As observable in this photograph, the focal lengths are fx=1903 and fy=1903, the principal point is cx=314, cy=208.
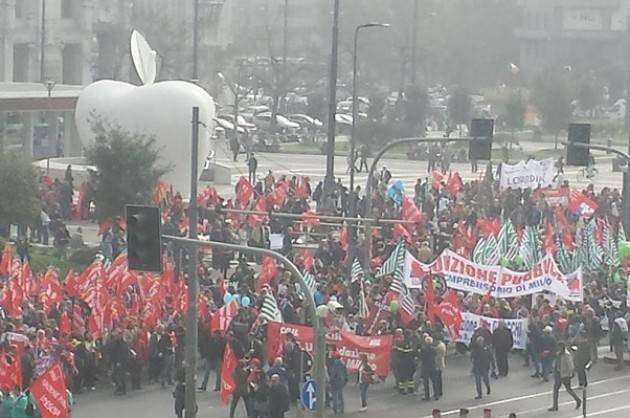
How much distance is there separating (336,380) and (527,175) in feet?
65.5

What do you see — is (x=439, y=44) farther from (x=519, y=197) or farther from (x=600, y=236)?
(x=600, y=236)

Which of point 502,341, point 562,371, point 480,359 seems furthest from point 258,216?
point 562,371

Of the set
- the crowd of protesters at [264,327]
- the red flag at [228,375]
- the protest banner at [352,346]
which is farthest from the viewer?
the protest banner at [352,346]

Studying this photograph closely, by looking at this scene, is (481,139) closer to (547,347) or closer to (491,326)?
(491,326)

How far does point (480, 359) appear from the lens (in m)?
28.5

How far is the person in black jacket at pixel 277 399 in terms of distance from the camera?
2566cm

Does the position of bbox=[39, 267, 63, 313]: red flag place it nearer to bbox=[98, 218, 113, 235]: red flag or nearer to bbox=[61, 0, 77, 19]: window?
bbox=[98, 218, 113, 235]: red flag

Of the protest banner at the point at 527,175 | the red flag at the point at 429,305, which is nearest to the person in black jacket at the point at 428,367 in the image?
the red flag at the point at 429,305

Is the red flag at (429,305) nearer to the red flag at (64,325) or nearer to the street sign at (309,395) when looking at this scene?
the street sign at (309,395)

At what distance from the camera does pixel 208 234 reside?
40969mm

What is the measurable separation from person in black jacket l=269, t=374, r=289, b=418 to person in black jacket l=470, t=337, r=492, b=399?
3.93 meters

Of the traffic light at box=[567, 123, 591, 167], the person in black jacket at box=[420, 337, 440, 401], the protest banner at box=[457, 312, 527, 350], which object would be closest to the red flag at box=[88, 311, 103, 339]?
the person in black jacket at box=[420, 337, 440, 401]

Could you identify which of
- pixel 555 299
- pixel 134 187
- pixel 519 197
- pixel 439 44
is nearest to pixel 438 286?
pixel 555 299

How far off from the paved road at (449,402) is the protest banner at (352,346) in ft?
1.90
